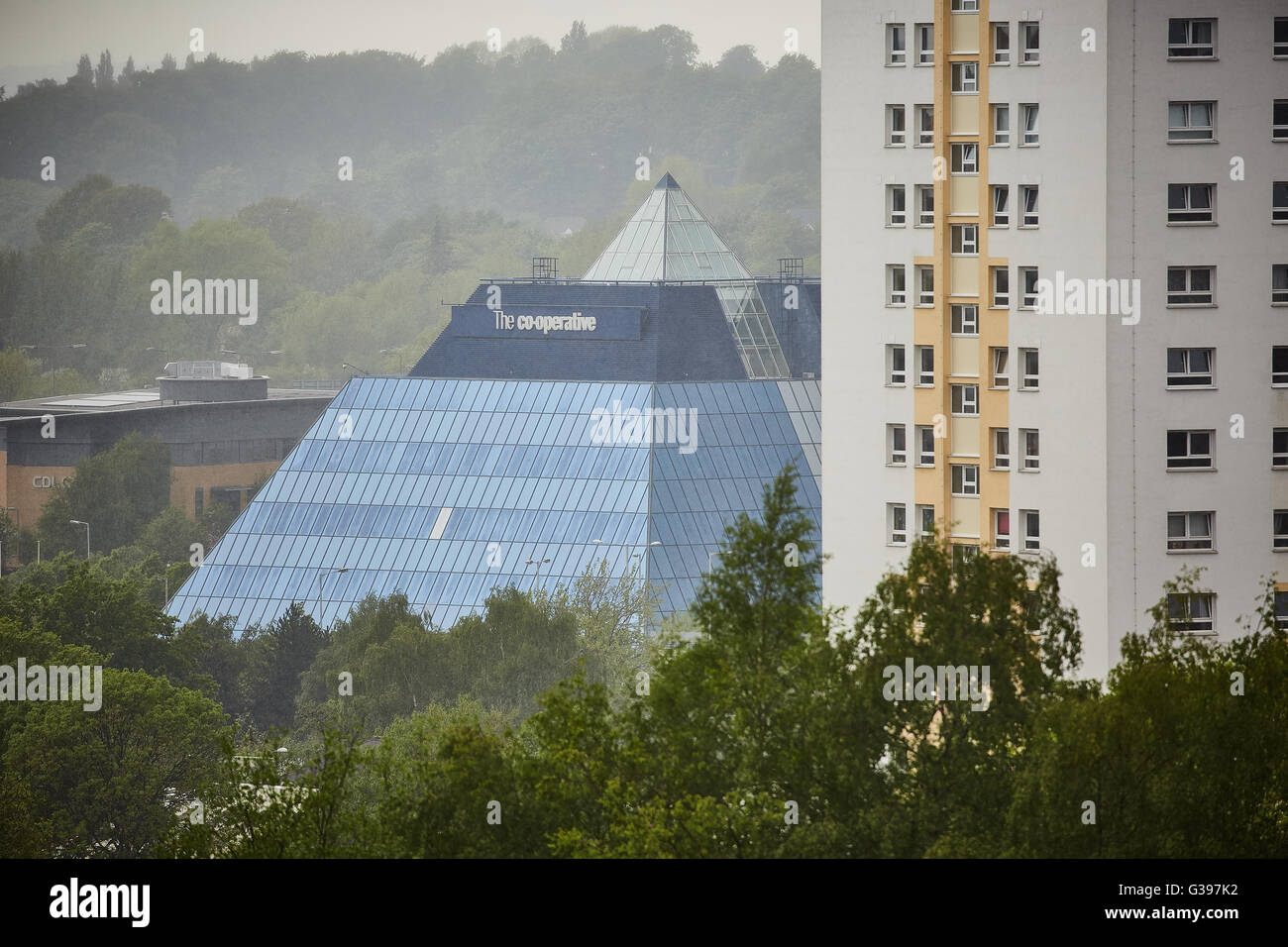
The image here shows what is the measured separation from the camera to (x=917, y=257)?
57375 mm

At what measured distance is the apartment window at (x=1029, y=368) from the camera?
5575 centimetres

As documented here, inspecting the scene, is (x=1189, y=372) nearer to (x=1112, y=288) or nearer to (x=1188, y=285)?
(x=1188, y=285)

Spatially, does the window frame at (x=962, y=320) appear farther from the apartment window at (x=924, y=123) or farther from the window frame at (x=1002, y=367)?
the apartment window at (x=924, y=123)

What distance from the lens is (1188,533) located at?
54594 mm

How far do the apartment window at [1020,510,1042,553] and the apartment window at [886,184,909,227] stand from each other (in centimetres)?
865

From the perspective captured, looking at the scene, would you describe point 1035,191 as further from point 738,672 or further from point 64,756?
point 64,756

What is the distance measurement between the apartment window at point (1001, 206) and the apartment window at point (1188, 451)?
710 centimetres

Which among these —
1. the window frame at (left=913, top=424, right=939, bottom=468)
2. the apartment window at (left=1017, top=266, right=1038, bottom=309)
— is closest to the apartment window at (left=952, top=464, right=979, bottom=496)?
the window frame at (left=913, top=424, right=939, bottom=468)

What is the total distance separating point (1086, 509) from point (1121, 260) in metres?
6.49

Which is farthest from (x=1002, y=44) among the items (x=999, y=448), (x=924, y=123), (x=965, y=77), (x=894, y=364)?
(x=999, y=448)

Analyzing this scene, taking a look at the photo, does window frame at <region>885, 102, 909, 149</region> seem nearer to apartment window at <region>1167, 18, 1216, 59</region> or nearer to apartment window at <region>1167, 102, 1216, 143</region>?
apartment window at <region>1167, 102, 1216, 143</region>

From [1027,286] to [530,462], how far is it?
149 ft
